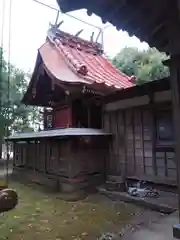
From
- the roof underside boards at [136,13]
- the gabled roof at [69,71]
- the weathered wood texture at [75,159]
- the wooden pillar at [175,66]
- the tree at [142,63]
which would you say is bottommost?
the weathered wood texture at [75,159]

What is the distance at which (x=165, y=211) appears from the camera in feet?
17.1

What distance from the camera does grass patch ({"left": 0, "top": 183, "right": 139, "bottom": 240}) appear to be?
4324 mm

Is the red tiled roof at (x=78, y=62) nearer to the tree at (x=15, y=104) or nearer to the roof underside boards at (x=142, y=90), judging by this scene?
the roof underside boards at (x=142, y=90)

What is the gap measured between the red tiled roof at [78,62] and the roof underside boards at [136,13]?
487 centimetres

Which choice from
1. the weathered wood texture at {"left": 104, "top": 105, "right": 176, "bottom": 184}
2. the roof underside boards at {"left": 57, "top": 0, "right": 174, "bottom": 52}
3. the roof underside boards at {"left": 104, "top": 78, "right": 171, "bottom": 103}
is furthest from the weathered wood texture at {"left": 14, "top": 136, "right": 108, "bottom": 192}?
the roof underside boards at {"left": 57, "top": 0, "right": 174, "bottom": 52}

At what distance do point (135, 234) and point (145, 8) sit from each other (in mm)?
2773

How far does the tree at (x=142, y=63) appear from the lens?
531 inches

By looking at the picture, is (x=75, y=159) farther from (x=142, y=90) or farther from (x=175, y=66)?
(x=175, y=66)

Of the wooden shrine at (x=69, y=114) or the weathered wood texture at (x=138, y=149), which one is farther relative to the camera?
→ the wooden shrine at (x=69, y=114)

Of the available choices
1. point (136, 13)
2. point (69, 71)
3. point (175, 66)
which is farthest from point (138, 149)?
point (136, 13)

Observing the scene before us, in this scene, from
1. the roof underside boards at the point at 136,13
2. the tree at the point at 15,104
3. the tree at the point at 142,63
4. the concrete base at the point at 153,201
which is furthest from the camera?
the tree at the point at 15,104

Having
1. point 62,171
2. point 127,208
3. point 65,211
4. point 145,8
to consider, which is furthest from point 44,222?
point 145,8

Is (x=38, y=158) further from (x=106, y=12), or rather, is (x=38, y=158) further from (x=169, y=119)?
(x=106, y=12)

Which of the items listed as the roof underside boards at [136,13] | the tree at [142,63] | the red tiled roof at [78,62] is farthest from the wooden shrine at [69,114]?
the roof underside boards at [136,13]
